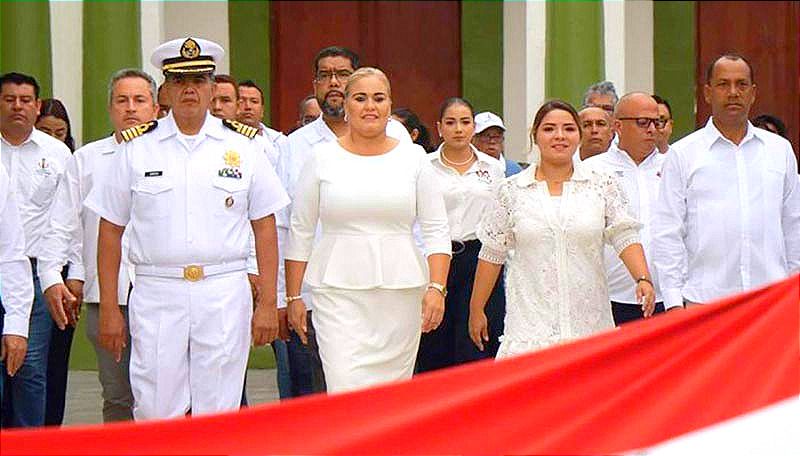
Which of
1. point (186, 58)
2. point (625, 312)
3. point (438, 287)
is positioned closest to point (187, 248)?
point (186, 58)

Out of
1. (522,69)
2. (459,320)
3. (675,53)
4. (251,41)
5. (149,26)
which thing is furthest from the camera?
(675,53)

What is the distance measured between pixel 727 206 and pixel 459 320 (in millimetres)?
2380

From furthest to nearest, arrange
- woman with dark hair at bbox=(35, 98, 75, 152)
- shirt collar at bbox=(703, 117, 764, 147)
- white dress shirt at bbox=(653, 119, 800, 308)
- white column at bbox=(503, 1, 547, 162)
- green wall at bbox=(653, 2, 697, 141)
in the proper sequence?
green wall at bbox=(653, 2, 697, 141) < white column at bbox=(503, 1, 547, 162) < woman with dark hair at bbox=(35, 98, 75, 152) < shirt collar at bbox=(703, 117, 764, 147) < white dress shirt at bbox=(653, 119, 800, 308)

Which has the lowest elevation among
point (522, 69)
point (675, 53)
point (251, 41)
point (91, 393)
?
point (91, 393)

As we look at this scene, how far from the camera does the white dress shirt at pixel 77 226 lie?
10000mm

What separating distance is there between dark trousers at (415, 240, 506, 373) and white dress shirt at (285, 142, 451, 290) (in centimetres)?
211

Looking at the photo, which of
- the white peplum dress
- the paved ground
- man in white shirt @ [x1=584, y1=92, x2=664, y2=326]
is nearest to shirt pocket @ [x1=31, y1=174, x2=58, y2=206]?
the paved ground

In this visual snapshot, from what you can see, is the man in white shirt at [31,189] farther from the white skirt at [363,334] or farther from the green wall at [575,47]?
the green wall at [575,47]

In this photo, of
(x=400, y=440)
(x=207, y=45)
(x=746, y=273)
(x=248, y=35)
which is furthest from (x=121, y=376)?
(x=248, y=35)

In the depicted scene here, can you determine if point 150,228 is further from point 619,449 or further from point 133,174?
point 619,449

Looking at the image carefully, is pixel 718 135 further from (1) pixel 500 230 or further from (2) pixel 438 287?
(2) pixel 438 287

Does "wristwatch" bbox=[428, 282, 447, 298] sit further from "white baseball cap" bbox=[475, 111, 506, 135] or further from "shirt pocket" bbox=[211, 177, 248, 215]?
"white baseball cap" bbox=[475, 111, 506, 135]

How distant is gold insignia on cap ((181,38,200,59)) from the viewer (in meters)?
8.95

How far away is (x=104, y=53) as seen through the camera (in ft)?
46.1
